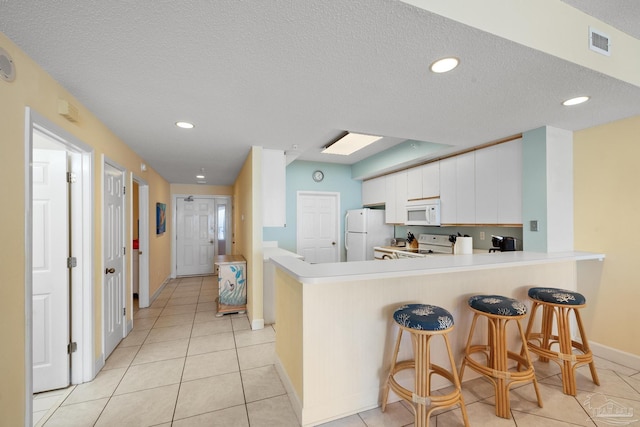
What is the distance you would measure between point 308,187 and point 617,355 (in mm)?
4466

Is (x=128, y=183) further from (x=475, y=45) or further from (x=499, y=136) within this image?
(x=499, y=136)

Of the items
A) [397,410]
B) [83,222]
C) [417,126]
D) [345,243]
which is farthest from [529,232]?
[83,222]

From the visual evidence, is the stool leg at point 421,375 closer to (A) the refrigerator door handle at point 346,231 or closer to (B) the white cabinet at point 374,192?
(B) the white cabinet at point 374,192

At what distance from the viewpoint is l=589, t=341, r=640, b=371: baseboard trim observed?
93.3 inches

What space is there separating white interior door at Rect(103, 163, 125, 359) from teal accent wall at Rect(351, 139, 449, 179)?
12.1 ft

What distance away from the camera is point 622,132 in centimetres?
245

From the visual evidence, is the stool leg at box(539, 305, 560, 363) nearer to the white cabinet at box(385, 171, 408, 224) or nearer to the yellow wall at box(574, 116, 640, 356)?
the yellow wall at box(574, 116, 640, 356)

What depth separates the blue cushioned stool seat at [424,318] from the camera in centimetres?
161

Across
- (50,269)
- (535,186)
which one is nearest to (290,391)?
(50,269)

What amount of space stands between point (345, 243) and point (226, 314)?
8.56ft

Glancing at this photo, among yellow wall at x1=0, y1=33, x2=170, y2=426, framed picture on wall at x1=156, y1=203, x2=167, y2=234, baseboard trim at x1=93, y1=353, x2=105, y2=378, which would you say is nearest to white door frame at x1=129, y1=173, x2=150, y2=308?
framed picture on wall at x1=156, y1=203, x2=167, y2=234

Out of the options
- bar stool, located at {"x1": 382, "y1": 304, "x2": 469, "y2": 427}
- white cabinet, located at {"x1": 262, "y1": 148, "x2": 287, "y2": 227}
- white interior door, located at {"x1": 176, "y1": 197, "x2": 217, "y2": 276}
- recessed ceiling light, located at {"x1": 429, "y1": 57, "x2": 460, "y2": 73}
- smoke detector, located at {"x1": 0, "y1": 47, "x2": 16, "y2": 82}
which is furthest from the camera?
white interior door, located at {"x1": 176, "y1": 197, "x2": 217, "y2": 276}

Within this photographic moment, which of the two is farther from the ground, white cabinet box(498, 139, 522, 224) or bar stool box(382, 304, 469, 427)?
white cabinet box(498, 139, 522, 224)

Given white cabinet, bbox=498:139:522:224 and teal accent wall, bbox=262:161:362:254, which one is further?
teal accent wall, bbox=262:161:362:254
